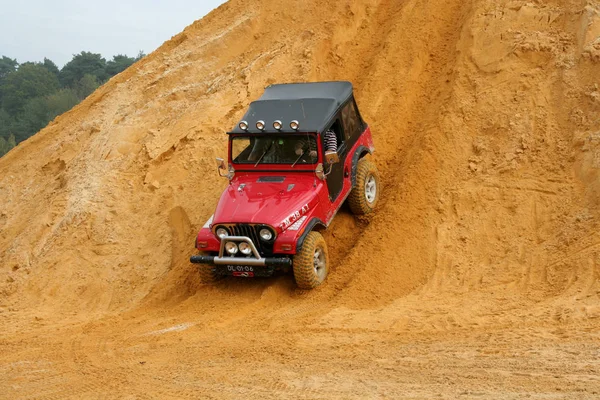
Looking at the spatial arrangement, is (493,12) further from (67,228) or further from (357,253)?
(67,228)

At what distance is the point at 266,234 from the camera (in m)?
8.91

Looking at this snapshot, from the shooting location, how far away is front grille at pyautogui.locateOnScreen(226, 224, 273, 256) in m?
8.98

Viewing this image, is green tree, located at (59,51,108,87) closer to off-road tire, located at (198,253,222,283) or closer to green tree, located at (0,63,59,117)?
green tree, located at (0,63,59,117)

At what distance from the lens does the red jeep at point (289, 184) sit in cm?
896

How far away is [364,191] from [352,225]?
0.60 m

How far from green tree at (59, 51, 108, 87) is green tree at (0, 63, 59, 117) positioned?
296cm

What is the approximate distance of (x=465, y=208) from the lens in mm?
10398

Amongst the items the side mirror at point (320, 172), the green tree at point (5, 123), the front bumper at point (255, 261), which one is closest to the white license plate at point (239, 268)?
the front bumper at point (255, 261)

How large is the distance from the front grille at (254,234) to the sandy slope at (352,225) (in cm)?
70

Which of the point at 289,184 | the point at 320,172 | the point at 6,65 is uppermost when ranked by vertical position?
the point at 6,65

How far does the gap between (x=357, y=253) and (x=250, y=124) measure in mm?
2454

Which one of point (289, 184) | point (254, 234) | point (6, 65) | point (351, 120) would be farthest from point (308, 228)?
point (6, 65)

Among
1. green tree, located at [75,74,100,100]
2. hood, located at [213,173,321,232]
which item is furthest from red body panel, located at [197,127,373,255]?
green tree, located at [75,74,100,100]

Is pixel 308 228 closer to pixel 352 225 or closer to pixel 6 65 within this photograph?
pixel 352 225
